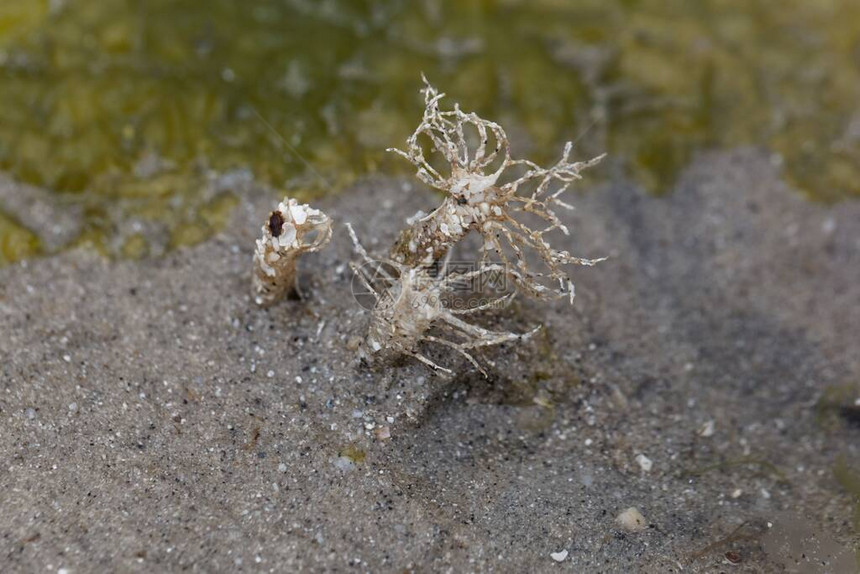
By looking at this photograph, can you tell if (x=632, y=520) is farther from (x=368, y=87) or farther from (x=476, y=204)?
(x=368, y=87)

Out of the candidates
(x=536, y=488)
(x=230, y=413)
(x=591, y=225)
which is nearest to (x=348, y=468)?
(x=230, y=413)

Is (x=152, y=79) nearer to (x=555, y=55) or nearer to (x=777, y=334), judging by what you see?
(x=555, y=55)

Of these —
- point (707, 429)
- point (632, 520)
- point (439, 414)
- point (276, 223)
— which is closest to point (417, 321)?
point (439, 414)

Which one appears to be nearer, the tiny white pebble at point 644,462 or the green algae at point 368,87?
the tiny white pebble at point 644,462

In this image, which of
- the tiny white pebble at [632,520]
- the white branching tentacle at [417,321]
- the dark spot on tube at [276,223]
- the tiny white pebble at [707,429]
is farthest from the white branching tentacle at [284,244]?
the tiny white pebble at [707,429]

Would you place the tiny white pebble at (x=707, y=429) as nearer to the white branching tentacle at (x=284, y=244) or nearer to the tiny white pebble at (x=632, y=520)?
the tiny white pebble at (x=632, y=520)
